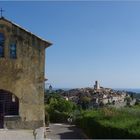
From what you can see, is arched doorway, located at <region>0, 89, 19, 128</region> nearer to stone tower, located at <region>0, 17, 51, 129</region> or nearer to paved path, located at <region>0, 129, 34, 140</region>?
stone tower, located at <region>0, 17, 51, 129</region>

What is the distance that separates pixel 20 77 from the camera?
2881 cm

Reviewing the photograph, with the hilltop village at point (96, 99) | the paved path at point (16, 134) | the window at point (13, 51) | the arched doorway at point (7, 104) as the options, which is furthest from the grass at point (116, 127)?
the hilltop village at point (96, 99)

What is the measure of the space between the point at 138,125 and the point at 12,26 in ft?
40.8

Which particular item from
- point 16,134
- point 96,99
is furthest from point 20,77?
point 96,99

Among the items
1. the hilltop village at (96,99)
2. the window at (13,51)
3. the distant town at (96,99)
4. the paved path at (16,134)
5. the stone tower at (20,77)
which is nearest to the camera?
the paved path at (16,134)

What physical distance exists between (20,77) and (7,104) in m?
2.06

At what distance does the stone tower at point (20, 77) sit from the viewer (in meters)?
28.6

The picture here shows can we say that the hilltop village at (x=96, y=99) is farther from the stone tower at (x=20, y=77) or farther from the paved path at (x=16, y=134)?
the paved path at (x=16, y=134)

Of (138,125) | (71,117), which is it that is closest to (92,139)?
(138,125)

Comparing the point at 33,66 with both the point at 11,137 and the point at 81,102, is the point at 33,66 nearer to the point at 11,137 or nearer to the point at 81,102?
the point at 11,137

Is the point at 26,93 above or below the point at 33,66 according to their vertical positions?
below

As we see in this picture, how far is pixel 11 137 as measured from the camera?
24.7 meters

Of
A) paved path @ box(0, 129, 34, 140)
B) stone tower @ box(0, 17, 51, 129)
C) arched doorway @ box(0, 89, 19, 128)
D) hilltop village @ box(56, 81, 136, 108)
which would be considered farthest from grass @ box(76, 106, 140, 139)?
hilltop village @ box(56, 81, 136, 108)

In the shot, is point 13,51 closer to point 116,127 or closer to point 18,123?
point 18,123
